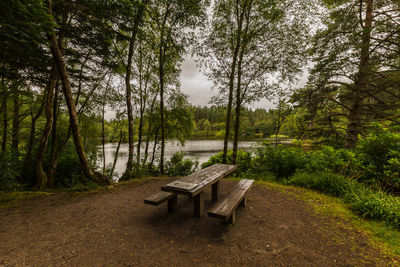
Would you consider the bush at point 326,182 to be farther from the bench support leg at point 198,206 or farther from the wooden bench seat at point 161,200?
the wooden bench seat at point 161,200

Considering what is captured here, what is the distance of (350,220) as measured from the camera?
2.86 meters

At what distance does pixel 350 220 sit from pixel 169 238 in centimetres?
353

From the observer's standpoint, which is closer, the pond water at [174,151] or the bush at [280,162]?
the bush at [280,162]

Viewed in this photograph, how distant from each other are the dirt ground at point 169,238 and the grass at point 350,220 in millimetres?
175

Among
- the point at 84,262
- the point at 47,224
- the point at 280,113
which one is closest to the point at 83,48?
the point at 47,224

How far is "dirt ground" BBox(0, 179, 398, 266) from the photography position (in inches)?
75.0

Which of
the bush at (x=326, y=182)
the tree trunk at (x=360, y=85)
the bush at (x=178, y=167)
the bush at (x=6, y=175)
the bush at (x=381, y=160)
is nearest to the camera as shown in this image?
the bush at (x=381, y=160)

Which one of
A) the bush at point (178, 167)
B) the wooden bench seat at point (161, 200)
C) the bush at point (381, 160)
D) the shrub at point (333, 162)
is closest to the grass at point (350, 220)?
the shrub at point (333, 162)

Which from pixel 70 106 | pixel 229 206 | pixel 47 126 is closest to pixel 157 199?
pixel 229 206

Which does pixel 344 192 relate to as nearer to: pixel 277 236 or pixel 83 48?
pixel 277 236

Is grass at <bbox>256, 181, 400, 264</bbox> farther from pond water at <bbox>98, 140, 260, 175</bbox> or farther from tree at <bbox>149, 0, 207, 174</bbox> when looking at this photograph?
tree at <bbox>149, 0, 207, 174</bbox>

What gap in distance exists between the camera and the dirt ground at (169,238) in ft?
6.25

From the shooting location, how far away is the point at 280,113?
350 inches

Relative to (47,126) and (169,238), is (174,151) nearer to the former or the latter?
(47,126)
